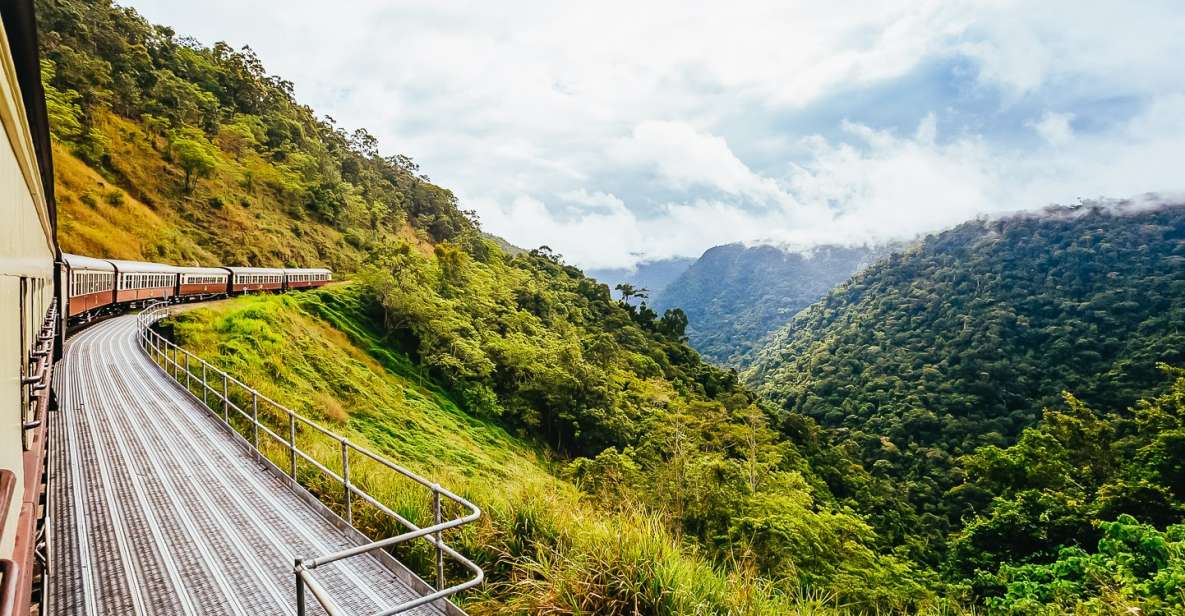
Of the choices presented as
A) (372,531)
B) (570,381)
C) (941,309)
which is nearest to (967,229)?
(941,309)

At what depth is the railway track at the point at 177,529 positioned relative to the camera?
3932mm

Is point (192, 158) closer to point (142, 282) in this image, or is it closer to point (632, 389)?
point (142, 282)

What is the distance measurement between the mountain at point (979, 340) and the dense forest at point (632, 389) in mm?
436

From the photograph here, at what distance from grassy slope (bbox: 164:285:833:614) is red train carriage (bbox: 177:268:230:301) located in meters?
5.21

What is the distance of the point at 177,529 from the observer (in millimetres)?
4969

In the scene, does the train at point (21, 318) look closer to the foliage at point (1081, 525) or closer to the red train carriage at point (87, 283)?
the foliage at point (1081, 525)

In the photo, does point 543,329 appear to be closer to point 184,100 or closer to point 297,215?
point 297,215

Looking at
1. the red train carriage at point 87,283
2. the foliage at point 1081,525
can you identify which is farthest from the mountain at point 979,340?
the red train carriage at point 87,283

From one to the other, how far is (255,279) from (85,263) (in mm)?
12104

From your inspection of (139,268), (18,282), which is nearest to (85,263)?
(139,268)

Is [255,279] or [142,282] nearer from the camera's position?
[142,282]

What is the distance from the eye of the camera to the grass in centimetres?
356

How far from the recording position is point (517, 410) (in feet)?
78.0

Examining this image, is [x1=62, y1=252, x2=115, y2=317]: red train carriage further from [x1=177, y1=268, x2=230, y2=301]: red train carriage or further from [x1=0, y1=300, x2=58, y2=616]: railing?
[x1=0, y1=300, x2=58, y2=616]: railing
